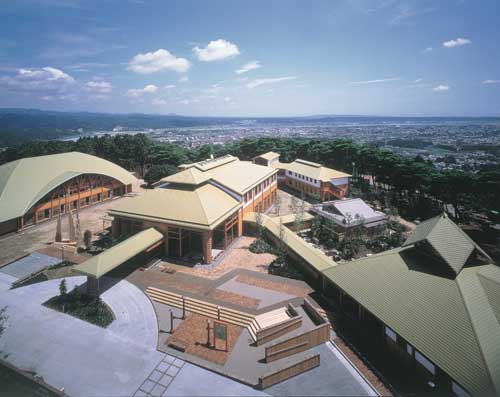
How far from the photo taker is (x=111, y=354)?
14.7 meters

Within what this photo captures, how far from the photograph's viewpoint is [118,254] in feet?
70.0

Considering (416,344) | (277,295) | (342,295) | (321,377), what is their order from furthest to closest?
(277,295), (342,295), (321,377), (416,344)

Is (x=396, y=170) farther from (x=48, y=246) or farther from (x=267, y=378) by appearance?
(x=48, y=246)

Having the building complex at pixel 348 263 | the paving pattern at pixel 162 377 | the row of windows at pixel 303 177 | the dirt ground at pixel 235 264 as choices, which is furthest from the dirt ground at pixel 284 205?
the paving pattern at pixel 162 377

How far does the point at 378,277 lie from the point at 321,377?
248 inches

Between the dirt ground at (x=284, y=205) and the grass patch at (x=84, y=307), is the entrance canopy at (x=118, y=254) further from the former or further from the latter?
the dirt ground at (x=284, y=205)

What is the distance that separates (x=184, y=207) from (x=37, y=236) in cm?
1784

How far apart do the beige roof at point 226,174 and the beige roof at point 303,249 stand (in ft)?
14.4

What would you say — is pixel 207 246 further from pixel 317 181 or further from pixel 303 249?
pixel 317 181

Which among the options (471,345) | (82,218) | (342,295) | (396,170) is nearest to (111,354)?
(342,295)

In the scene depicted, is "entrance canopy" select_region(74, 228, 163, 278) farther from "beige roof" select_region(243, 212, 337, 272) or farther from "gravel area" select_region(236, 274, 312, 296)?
"beige roof" select_region(243, 212, 337, 272)

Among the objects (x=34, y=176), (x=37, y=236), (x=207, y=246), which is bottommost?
(x=37, y=236)

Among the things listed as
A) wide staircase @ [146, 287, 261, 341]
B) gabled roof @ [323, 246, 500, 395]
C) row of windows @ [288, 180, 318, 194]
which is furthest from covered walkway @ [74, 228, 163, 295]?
row of windows @ [288, 180, 318, 194]

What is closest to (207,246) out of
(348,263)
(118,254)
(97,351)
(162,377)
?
(118,254)
